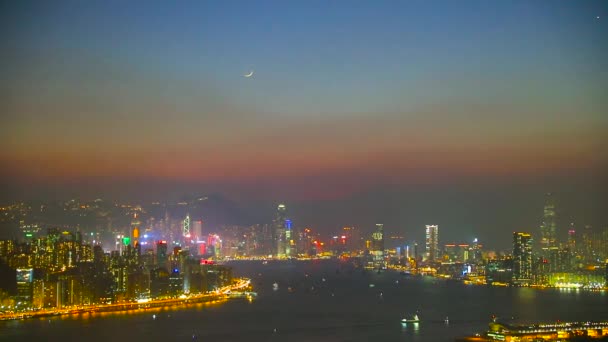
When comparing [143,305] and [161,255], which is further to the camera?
[161,255]

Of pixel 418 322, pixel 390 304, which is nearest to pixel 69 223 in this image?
pixel 390 304

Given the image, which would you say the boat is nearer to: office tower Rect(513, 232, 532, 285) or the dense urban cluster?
the dense urban cluster

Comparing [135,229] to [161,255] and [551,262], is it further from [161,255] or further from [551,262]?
[551,262]

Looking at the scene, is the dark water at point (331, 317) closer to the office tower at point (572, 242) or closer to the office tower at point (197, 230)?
the office tower at point (572, 242)

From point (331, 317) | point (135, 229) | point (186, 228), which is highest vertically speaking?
point (135, 229)

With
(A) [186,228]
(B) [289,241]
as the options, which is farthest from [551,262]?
(B) [289,241]

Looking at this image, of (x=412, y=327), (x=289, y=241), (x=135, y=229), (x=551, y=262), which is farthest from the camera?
(x=289, y=241)

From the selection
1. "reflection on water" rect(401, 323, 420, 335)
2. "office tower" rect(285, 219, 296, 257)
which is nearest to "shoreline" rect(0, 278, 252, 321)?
"reflection on water" rect(401, 323, 420, 335)
